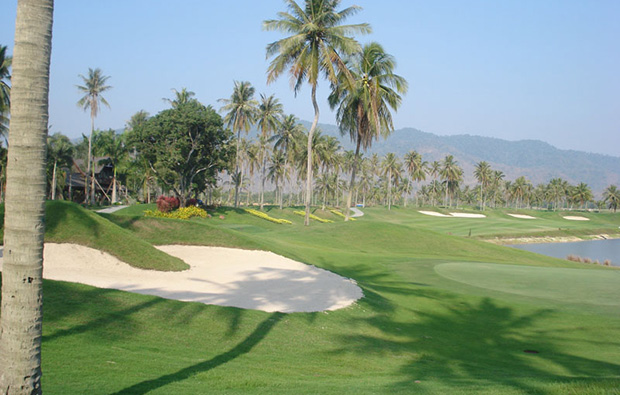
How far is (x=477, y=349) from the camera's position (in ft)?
40.3

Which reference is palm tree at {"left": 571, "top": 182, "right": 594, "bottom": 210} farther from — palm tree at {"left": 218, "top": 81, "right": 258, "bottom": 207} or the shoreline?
palm tree at {"left": 218, "top": 81, "right": 258, "bottom": 207}

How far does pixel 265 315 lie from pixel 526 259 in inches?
1146

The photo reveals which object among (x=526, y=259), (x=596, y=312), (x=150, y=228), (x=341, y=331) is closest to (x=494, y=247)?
(x=526, y=259)

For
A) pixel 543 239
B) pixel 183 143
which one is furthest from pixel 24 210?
pixel 543 239

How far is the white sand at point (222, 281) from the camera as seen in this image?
1422 centimetres

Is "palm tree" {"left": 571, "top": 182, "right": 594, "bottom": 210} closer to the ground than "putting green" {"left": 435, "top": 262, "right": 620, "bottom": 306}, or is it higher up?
higher up

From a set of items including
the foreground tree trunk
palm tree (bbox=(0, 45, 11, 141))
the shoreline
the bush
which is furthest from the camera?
the shoreline

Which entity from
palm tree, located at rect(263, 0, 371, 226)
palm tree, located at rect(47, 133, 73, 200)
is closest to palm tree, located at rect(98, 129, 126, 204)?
palm tree, located at rect(47, 133, 73, 200)

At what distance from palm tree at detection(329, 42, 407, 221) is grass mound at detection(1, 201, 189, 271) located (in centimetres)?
2551

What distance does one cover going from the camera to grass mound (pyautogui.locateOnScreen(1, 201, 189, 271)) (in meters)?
17.6

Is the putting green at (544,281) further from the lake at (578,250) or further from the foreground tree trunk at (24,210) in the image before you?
the lake at (578,250)

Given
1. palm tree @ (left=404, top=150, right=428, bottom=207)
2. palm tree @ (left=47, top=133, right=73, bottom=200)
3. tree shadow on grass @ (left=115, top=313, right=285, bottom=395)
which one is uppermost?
palm tree @ (left=404, top=150, right=428, bottom=207)

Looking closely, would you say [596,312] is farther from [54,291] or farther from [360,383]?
[54,291]

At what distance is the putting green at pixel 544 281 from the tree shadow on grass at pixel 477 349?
3.56m
